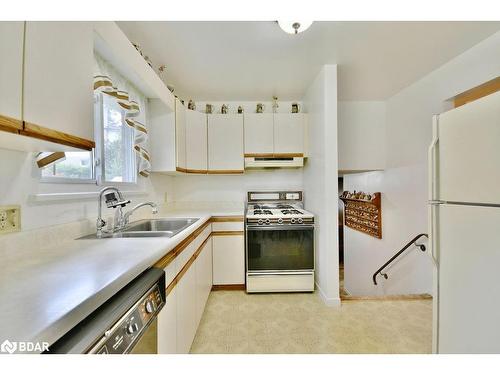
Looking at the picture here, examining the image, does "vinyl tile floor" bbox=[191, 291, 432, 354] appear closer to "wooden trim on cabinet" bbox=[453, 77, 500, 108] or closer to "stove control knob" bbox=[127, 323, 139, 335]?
"stove control knob" bbox=[127, 323, 139, 335]

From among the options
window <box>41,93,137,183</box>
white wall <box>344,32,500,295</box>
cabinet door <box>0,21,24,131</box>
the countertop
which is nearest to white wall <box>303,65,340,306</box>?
white wall <box>344,32,500,295</box>

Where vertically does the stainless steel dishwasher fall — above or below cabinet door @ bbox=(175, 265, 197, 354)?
above

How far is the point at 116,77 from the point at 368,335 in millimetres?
2743

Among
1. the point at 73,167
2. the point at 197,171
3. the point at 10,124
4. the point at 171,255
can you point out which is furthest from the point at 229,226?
the point at 10,124

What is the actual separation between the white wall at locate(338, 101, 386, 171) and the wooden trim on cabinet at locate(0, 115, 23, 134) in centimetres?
310

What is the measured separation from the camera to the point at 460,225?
1.07m

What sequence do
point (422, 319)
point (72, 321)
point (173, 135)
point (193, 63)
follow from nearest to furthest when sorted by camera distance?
point (72, 321) < point (422, 319) < point (193, 63) < point (173, 135)

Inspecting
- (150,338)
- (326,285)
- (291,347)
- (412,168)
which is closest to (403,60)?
(412,168)

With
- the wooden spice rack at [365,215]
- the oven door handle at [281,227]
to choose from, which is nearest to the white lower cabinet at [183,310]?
the oven door handle at [281,227]

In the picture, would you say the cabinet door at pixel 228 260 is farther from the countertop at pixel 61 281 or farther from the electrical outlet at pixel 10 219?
the electrical outlet at pixel 10 219

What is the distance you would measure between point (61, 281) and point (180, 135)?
6.20 ft

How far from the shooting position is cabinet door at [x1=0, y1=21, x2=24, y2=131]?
623mm

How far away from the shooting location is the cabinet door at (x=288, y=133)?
271cm
